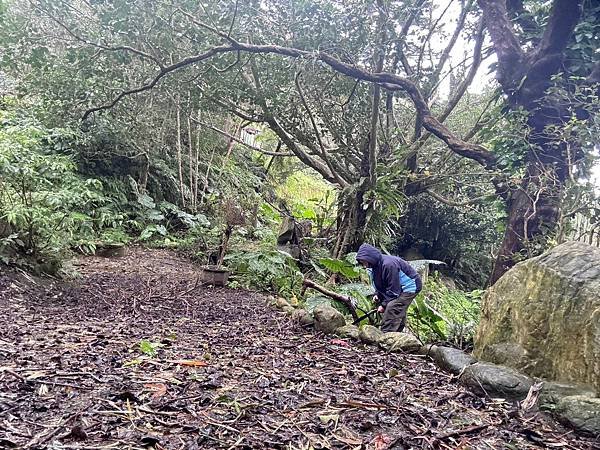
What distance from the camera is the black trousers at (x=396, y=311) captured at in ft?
14.5

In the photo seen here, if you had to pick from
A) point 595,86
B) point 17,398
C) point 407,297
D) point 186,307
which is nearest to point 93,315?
point 186,307

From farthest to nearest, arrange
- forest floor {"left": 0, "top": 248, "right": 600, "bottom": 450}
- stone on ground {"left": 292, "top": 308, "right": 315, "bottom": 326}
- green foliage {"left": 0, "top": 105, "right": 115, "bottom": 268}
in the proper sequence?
green foliage {"left": 0, "top": 105, "right": 115, "bottom": 268} → stone on ground {"left": 292, "top": 308, "right": 315, "bottom": 326} → forest floor {"left": 0, "top": 248, "right": 600, "bottom": 450}

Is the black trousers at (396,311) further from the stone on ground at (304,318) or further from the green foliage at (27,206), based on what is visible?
the green foliage at (27,206)

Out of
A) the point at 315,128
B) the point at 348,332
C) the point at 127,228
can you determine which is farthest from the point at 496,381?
the point at 127,228

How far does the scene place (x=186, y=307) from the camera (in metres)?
4.85

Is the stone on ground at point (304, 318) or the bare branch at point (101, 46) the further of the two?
the bare branch at point (101, 46)

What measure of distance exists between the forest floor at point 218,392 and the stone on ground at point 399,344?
6.2 inches

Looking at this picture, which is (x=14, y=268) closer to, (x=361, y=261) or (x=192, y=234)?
(x=361, y=261)

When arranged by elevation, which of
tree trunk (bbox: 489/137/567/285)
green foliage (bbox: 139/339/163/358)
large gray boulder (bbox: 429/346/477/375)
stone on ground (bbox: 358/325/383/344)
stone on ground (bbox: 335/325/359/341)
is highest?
tree trunk (bbox: 489/137/567/285)

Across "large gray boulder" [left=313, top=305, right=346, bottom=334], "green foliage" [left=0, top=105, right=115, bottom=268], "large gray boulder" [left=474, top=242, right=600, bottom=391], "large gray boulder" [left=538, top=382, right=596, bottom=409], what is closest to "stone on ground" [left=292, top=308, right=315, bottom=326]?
"large gray boulder" [left=313, top=305, right=346, bottom=334]

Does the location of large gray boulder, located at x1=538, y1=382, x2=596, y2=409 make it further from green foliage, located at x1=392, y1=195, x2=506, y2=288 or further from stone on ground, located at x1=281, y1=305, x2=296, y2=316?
green foliage, located at x1=392, y1=195, x2=506, y2=288

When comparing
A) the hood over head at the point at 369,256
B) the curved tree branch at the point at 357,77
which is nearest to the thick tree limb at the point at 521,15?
the curved tree branch at the point at 357,77

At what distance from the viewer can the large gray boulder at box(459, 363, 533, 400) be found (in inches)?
101

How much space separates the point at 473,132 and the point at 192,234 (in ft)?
19.7
